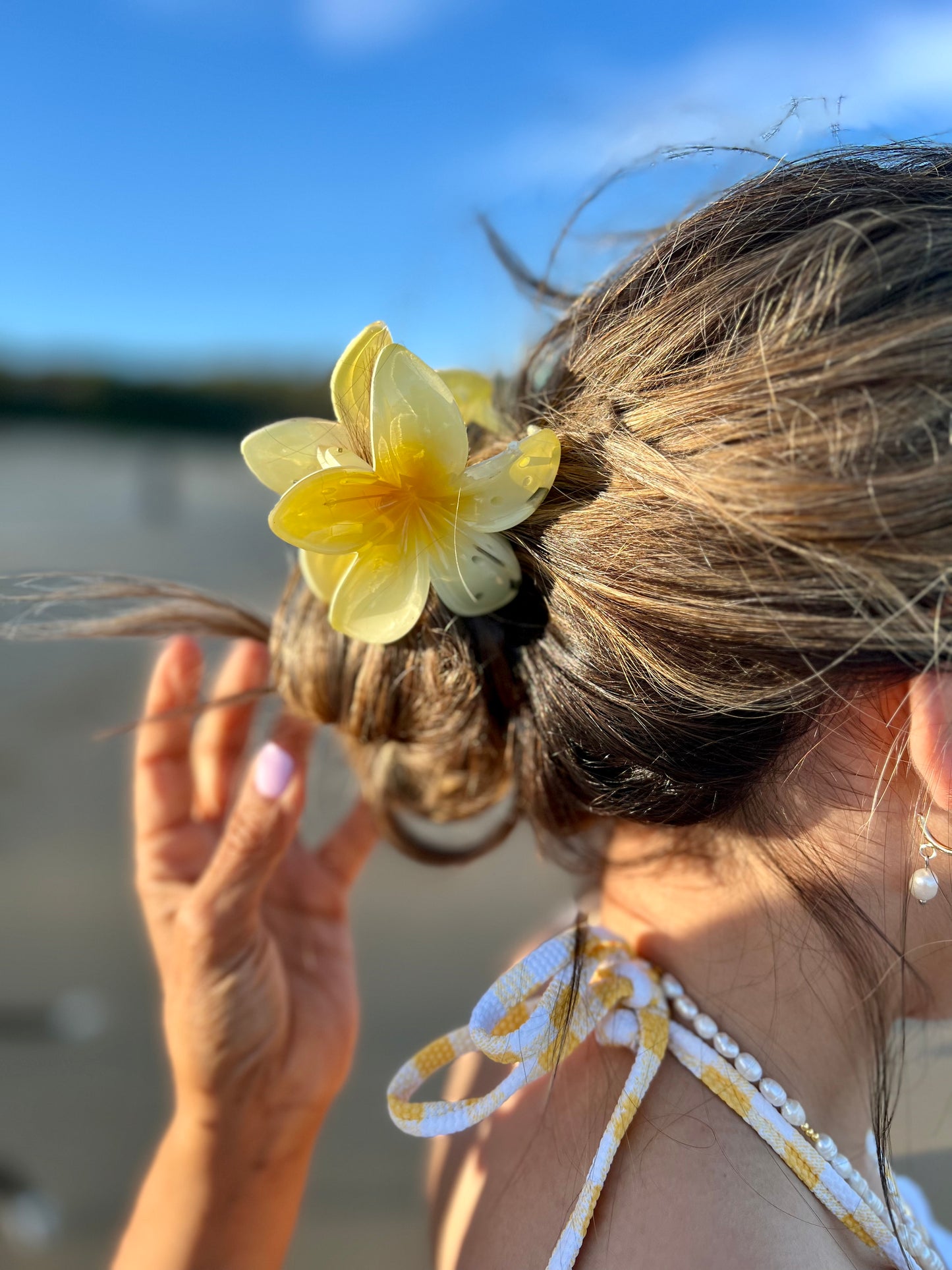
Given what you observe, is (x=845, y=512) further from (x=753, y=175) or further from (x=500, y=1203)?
(x=500, y=1203)

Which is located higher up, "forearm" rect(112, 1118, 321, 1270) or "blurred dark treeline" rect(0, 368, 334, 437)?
"blurred dark treeline" rect(0, 368, 334, 437)

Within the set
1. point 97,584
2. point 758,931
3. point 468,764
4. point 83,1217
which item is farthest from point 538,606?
point 83,1217

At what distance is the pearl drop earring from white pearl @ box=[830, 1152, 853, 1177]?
29cm

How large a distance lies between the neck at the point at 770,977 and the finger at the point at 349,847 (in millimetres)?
654

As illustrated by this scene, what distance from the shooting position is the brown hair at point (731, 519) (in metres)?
0.72

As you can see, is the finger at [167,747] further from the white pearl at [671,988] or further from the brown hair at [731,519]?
the white pearl at [671,988]

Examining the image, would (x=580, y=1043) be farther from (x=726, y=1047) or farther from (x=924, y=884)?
(x=924, y=884)

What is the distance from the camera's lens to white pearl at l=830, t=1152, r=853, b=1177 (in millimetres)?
874

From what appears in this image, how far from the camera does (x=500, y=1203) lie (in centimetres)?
96

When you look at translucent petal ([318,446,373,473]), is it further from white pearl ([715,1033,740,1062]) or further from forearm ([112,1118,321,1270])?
forearm ([112,1118,321,1270])

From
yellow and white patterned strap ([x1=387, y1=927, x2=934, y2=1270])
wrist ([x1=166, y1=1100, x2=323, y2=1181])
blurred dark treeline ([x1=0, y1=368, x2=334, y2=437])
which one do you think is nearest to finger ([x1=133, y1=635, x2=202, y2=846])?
wrist ([x1=166, y1=1100, x2=323, y2=1181])

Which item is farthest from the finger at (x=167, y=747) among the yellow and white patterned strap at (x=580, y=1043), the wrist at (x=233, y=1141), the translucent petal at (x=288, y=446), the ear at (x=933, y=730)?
the ear at (x=933, y=730)

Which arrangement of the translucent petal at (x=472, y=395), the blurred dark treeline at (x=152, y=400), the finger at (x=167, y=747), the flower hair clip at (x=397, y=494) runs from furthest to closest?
1. the blurred dark treeline at (x=152, y=400)
2. the finger at (x=167, y=747)
3. the translucent petal at (x=472, y=395)
4. the flower hair clip at (x=397, y=494)

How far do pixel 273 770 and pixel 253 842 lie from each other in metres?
0.10
